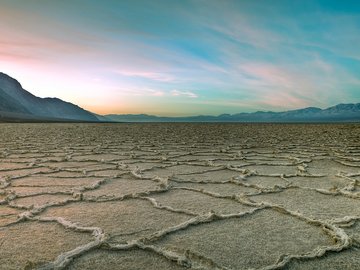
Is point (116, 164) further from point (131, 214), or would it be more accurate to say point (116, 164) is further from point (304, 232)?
point (304, 232)

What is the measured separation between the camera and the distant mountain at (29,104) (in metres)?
Answer: 68.6

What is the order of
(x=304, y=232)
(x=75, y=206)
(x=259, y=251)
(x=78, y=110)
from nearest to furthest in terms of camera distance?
(x=259, y=251) < (x=304, y=232) < (x=75, y=206) < (x=78, y=110)

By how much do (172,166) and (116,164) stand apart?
26.5 inches

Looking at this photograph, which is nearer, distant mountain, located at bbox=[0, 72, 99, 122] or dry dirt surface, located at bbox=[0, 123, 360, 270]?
dry dirt surface, located at bbox=[0, 123, 360, 270]

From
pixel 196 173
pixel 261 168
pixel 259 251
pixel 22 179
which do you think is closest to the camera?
pixel 259 251

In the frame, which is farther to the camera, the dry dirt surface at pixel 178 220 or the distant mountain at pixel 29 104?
the distant mountain at pixel 29 104

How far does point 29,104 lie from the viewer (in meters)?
88.1

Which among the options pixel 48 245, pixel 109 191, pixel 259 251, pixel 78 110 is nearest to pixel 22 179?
pixel 109 191

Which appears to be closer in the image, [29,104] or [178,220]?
[178,220]

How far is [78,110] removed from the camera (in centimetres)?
11662

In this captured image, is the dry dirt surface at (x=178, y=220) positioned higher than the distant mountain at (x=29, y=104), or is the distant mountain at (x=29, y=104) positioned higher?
the distant mountain at (x=29, y=104)

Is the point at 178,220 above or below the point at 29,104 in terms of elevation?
below

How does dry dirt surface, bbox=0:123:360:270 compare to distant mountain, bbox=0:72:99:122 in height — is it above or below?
below

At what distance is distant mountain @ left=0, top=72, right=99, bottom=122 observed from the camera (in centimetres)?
6862
